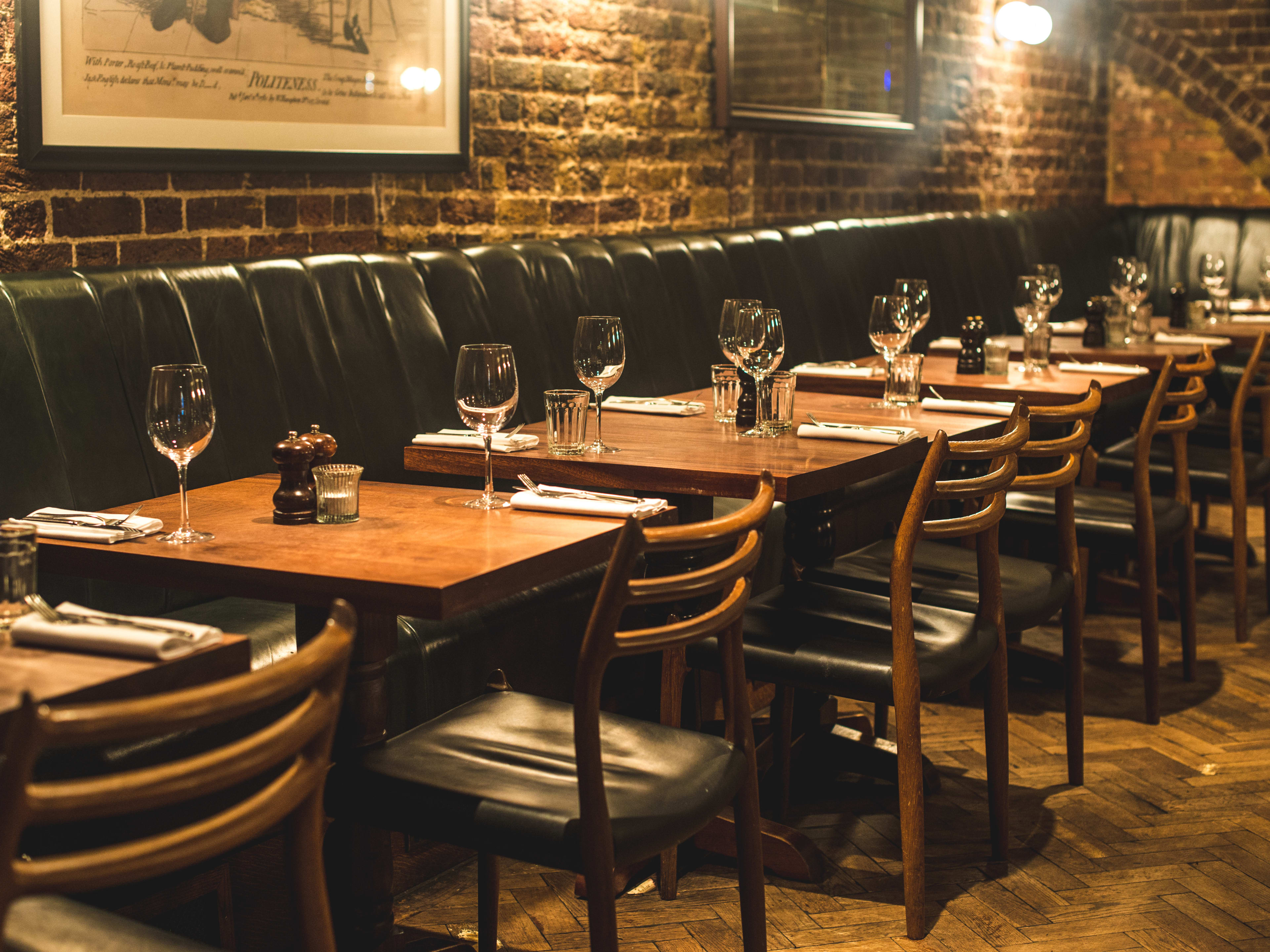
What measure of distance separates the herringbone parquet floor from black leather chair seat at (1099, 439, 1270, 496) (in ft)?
2.67

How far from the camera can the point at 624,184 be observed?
17.0 ft

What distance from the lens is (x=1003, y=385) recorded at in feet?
12.2

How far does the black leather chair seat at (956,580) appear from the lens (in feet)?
9.35

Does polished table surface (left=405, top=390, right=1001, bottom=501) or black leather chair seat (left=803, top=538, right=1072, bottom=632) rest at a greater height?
polished table surface (left=405, top=390, right=1001, bottom=501)

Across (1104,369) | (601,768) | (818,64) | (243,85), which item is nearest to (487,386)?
(601,768)

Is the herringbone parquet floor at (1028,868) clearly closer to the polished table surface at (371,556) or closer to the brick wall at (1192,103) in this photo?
the polished table surface at (371,556)

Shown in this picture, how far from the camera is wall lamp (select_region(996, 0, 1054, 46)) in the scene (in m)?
7.82

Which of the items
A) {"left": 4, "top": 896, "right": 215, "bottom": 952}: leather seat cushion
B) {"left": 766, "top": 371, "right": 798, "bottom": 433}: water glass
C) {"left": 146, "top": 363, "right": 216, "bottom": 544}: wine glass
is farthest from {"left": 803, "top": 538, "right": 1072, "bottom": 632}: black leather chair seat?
{"left": 4, "top": 896, "right": 215, "bottom": 952}: leather seat cushion

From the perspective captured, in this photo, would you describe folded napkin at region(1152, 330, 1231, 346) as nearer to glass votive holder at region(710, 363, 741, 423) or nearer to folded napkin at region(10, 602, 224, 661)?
glass votive holder at region(710, 363, 741, 423)

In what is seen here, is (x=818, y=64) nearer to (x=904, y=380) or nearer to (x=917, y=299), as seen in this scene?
(x=917, y=299)

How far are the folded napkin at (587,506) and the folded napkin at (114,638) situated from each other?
28.7 inches

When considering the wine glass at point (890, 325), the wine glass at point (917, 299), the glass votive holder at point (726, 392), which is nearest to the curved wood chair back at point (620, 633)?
the glass votive holder at point (726, 392)

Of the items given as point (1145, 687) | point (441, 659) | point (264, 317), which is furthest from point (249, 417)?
point (1145, 687)

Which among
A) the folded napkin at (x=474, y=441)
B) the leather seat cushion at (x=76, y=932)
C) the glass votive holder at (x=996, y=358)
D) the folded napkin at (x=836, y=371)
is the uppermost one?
the glass votive holder at (x=996, y=358)
